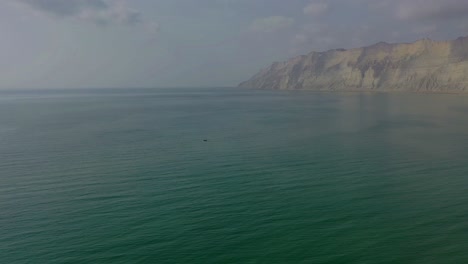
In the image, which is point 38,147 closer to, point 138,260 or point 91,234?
point 91,234

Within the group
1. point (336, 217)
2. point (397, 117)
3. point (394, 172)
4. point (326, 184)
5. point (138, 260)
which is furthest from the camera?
point (397, 117)

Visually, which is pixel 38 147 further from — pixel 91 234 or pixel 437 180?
pixel 437 180

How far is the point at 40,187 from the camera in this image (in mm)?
45688

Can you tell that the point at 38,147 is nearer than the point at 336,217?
No

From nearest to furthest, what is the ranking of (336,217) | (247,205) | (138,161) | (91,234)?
(91,234)
(336,217)
(247,205)
(138,161)

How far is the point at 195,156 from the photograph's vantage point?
62219mm

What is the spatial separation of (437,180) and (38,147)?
220 ft

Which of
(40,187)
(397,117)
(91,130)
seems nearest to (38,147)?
(91,130)

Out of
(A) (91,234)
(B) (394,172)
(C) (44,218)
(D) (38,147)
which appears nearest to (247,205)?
(A) (91,234)

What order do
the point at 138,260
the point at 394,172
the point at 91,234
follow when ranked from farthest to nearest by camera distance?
the point at 394,172 → the point at 91,234 → the point at 138,260

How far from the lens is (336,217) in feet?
116

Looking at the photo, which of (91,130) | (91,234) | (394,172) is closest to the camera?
(91,234)

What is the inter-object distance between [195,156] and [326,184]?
2397cm

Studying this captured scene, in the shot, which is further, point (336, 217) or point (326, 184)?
point (326, 184)
